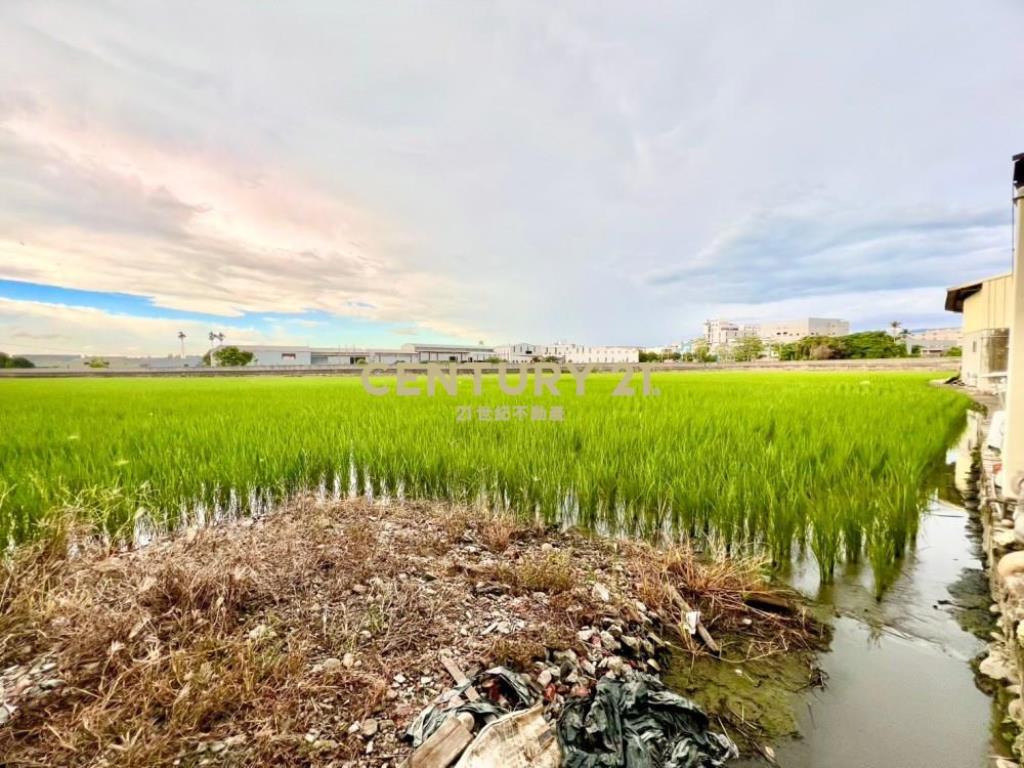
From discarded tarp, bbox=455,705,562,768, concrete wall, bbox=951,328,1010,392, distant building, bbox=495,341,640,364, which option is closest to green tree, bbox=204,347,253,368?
distant building, bbox=495,341,640,364

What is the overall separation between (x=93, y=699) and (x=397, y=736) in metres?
0.97

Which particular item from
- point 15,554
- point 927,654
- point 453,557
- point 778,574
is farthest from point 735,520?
point 15,554

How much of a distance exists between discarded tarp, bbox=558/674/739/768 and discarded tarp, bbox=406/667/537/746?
163mm

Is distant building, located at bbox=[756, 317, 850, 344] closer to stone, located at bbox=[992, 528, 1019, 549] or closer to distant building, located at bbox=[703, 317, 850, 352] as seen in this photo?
distant building, located at bbox=[703, 317, 850, 352]

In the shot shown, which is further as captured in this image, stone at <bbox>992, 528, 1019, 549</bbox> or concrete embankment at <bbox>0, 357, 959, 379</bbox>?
concrete embankment at <bbox>0, 357, 959, 379</bbox>

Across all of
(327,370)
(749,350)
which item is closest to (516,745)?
(327,370)

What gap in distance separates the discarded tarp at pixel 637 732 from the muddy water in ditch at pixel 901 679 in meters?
0.23

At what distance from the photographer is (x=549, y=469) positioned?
12.6 feet

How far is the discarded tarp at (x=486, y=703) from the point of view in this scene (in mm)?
1317

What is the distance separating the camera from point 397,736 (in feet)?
4.37

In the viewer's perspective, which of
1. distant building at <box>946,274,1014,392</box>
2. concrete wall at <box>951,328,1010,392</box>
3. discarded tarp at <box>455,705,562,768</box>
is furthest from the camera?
concrete wall at <box>951,328,1010,392</box>

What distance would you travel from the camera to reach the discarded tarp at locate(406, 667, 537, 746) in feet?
4.32

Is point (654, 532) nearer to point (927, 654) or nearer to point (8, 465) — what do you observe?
point (927, 654)

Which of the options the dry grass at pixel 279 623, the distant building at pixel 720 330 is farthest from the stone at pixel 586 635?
the distant building at pixel 720 330
